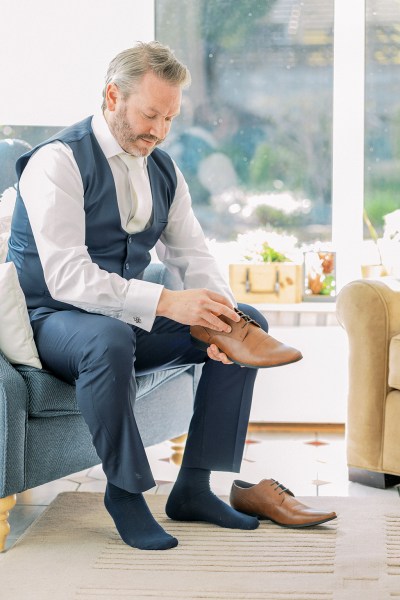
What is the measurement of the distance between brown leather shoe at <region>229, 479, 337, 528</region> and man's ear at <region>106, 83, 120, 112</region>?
1.09 meters

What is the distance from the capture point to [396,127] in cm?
410

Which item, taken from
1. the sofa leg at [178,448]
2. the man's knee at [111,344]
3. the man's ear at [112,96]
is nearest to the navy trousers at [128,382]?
the man's knee at [111,344]

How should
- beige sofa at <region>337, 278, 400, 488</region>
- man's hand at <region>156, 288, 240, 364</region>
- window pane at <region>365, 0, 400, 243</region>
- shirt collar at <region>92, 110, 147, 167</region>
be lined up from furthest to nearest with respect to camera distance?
1. window pane at <region>365, 0, 400, 243</region>
2. beige sofa at <region>337, 278, 400, 488</region>
3. shirt collar at <region>92, 110, 147, 167</region>
4. man's hand at <region>156, 288, 240, 364</region>

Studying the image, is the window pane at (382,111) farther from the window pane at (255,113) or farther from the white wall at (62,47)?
the white wall at (62,47)

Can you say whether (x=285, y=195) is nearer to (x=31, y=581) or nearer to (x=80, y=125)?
(x=80, y=125)

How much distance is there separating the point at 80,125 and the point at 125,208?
0.26 metres

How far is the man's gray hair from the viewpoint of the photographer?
93.5 inches

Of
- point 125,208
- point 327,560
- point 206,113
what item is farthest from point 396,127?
point 327,560

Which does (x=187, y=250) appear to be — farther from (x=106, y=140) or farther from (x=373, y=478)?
(x=373, y=478)

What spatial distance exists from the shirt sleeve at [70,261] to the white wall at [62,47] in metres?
1.66

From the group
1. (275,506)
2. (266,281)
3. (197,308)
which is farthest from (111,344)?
(266,281)

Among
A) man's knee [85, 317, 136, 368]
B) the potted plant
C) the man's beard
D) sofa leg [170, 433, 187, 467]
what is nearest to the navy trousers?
man's knee [85, 317, 136, 368]

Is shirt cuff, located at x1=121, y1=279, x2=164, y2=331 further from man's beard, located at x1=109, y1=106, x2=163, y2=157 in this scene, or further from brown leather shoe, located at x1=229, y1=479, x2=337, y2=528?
brown leather shoe, located at x1=229, y1=479, x2=337, y2=528

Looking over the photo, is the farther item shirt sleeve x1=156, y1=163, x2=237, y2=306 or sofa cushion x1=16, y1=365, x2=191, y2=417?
shirt sleeve x1=156, y1=163, x2=237, y2=306
